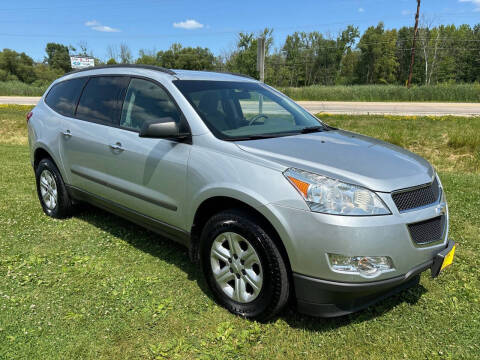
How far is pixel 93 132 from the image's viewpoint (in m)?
3.90

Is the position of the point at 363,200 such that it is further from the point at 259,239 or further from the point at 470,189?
the point at 470,189

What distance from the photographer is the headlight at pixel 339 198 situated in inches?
89.9

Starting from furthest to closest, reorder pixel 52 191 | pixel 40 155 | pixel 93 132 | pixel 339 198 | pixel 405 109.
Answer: pixel 405 109, pixel 40 155, pixel 52 191, pixel 93 132, pixel 339 198

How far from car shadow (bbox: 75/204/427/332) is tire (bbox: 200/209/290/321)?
24 cm

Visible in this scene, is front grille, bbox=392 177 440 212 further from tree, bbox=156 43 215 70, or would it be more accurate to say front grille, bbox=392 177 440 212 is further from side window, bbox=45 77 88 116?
tree, bbox=156 43 215 70

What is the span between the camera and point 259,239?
2.51 m

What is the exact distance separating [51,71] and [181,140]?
232 ft

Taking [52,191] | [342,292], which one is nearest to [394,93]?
[52,191]

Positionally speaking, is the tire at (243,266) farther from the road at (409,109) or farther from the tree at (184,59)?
the tree at (184,59)

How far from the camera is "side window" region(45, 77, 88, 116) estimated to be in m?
4.41

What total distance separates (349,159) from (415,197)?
50cm

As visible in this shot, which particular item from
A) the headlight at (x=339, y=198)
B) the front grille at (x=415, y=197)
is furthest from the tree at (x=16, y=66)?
the front grille at (x=415, y=197)

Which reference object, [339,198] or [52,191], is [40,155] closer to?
[52,191]

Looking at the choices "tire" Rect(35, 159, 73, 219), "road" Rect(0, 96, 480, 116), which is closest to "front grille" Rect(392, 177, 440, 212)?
"tire" Rect(35, 159, 73, 219)
